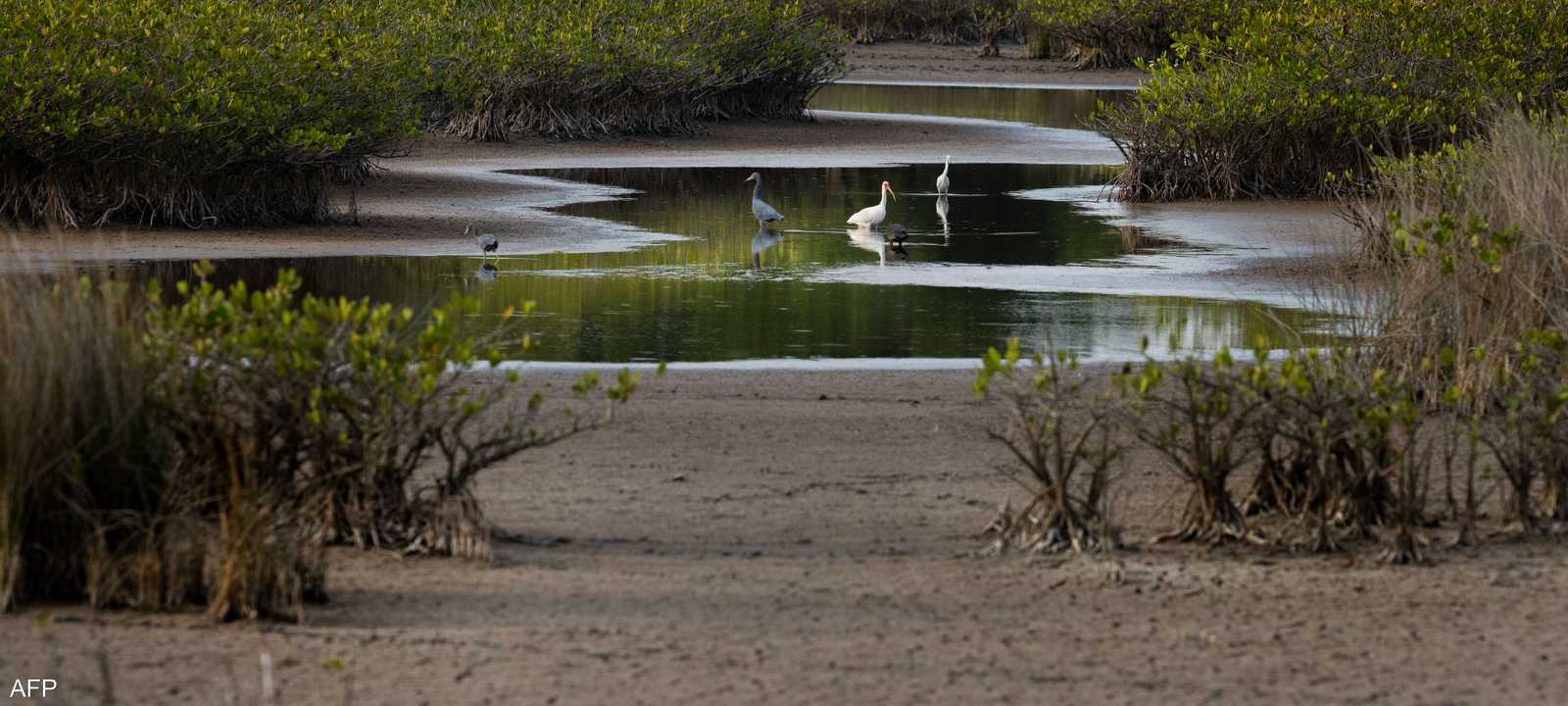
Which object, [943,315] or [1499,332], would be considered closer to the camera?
[1499,332]

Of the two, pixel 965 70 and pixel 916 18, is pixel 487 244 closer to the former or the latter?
pixel 965 70

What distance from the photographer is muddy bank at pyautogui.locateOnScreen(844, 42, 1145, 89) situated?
46.7 metres

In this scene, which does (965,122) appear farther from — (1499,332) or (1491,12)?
(1499,332)

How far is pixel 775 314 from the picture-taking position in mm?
14516

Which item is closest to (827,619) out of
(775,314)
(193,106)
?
(775,314)

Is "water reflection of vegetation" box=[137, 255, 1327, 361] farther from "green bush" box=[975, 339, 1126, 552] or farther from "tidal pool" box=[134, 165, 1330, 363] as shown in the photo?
"green bush" box=[975, 339, 1126, 552]

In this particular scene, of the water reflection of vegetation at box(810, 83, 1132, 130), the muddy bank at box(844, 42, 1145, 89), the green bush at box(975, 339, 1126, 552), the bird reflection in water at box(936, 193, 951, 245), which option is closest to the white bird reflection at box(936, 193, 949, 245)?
the bird reflection in water at box(936, 193, 951, 245)

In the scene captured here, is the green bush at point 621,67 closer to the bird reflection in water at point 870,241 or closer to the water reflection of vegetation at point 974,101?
the water reflection of vegetation at point 974,101

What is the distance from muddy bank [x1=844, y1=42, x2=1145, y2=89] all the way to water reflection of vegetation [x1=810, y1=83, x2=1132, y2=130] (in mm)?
633

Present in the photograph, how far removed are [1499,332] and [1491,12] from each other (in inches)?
604

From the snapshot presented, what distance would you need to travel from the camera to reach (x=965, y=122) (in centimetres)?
3500

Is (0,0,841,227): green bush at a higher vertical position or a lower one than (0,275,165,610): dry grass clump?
higher

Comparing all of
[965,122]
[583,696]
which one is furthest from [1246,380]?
[965,122]

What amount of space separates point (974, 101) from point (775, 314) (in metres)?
28.4
